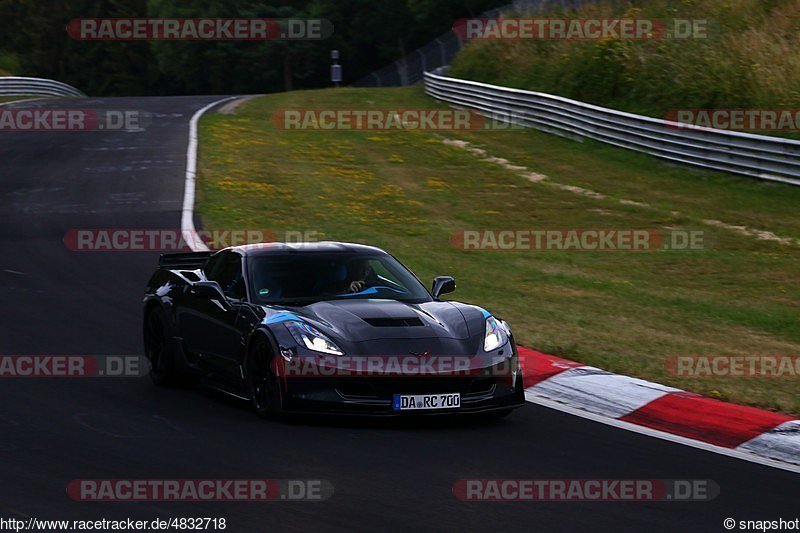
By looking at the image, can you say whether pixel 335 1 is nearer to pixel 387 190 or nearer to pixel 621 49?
pixel 621 49

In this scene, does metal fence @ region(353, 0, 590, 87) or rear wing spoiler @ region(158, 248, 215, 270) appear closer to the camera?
rear wing spoiler @ region(158, 248, 215, 270)

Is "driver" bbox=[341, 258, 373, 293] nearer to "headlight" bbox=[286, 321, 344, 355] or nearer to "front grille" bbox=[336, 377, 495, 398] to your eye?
"headlight" bbox=[286, 321, 344, 355]

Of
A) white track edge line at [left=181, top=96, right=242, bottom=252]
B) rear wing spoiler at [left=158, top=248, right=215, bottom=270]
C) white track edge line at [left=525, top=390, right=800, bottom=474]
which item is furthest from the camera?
white track edge line at [left=181, top=96, right=242, bottom=252]

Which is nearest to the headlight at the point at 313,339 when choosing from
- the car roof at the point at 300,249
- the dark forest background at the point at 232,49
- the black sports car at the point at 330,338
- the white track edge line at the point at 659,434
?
the black sports car at the point at 330,338

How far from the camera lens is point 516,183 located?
85.0 feet

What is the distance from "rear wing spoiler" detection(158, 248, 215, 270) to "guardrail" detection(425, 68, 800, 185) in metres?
14.0

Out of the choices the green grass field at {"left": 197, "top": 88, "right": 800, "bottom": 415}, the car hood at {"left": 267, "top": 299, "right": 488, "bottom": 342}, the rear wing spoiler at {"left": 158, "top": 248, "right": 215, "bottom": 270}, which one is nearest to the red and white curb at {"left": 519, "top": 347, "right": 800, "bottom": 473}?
the green grass field at {"left": 197, "top": 88, "right": 800, "bottom": 415}

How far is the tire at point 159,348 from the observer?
9.82 meters

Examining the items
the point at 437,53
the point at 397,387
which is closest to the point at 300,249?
the point at 397,387

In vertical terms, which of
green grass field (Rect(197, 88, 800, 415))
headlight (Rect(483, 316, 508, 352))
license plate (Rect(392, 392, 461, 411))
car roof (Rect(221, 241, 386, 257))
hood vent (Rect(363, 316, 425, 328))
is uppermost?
car roof (Rect(221, 241, 386, 257))

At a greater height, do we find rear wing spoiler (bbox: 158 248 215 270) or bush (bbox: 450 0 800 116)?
bush (bbox: 450 0 800 116)

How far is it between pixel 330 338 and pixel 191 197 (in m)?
14.0

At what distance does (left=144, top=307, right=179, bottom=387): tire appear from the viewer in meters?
9.82

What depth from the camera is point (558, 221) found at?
21344 millimetres
